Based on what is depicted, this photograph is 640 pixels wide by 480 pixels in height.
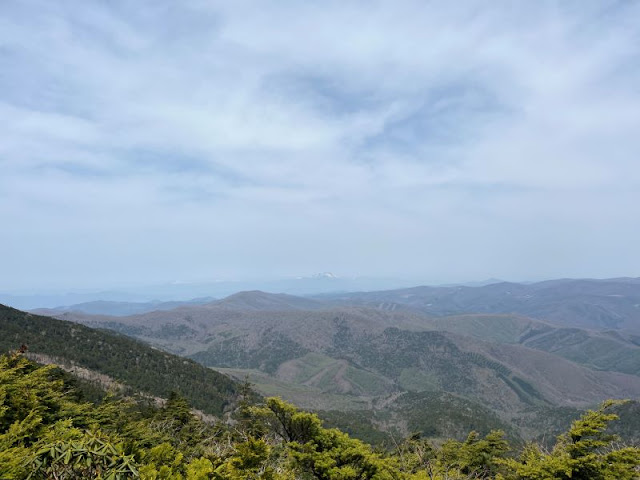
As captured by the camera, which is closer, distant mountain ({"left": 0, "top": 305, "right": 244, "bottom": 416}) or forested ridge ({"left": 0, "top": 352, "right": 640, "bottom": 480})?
forested ridge ({"left": 0, "top": 352, "right": 640, "bottom": 480})

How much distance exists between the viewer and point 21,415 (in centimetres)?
1580

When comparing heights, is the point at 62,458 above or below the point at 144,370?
above

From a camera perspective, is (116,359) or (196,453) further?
(116,359)

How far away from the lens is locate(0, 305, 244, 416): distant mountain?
11775 cm

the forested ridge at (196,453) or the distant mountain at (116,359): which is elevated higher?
the forested ridge at (196,453)

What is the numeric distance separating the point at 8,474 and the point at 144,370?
500 feet

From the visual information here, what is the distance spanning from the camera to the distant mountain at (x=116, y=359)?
4636 inches

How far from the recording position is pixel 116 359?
138125 millimetres

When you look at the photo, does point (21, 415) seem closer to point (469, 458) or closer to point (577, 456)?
point (577, 456)

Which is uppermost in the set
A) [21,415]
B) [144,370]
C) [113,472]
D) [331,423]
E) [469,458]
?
[113,472]

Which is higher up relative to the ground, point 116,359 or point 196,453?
point 196,453

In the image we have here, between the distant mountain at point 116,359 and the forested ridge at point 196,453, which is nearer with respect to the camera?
the forested ridge at point 196,453

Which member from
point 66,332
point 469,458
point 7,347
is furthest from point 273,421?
point 66,332

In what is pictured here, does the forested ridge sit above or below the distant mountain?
above
